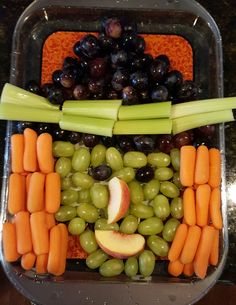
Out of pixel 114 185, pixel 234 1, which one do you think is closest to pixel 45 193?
pixel 114 185

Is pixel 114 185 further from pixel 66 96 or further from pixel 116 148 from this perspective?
pixel 66 96

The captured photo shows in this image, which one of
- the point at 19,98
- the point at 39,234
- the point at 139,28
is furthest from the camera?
the point at 139,28

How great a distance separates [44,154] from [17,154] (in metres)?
0.07

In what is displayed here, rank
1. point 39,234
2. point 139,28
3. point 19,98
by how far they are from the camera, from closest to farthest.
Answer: point 39,234, point 19,98, point 139,28

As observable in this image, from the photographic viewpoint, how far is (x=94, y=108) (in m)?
1.08

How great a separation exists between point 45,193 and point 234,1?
2.55ft

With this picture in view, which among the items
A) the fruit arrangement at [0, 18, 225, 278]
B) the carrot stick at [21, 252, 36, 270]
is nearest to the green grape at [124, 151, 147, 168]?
the fruit arrangement at [0, 18, 225, 278]

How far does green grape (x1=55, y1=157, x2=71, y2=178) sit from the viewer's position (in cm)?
105

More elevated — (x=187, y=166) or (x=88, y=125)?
(x=88, y=125)

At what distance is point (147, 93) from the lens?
1088 millimetres

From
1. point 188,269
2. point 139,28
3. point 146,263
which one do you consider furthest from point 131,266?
point 139,28

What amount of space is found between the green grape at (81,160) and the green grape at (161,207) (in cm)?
19

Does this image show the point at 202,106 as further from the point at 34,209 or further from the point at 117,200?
the point at 34,209

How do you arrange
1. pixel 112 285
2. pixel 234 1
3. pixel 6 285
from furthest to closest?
pixel 234 1 → pixel 6 285 → pixel 112 285
